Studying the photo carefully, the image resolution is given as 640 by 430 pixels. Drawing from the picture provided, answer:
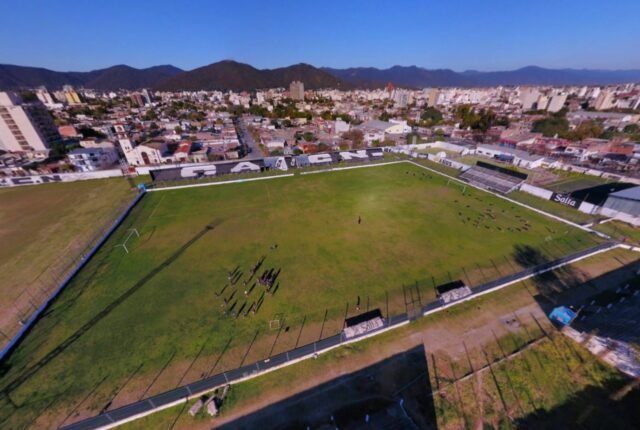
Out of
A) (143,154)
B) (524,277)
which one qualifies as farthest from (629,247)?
(143,154)

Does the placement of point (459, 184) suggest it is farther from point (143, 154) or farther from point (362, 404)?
point (143, 154)

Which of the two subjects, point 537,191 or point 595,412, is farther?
point 537,191

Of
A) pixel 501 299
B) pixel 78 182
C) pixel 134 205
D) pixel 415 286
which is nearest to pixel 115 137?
pixel 78 182

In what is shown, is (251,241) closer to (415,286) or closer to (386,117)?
(415,286)

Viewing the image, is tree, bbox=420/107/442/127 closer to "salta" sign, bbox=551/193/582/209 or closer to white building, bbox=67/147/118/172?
"salta" sign, bbox=551/193/582/209

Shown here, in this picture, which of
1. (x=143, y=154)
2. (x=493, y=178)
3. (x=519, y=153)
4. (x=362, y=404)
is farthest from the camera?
(x=143, y=154)

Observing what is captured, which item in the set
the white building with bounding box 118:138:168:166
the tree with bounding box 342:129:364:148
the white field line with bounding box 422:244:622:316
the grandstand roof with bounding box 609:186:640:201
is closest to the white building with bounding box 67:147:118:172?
the white building with bounding box 118:138:168:166

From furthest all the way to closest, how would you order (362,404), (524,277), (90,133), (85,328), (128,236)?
(90,133) < (128,236) < (524,277) < (85,328) < (362,404)

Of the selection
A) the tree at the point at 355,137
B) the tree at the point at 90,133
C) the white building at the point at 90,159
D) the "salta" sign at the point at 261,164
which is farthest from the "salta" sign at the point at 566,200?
the tree at the point at 90,133
